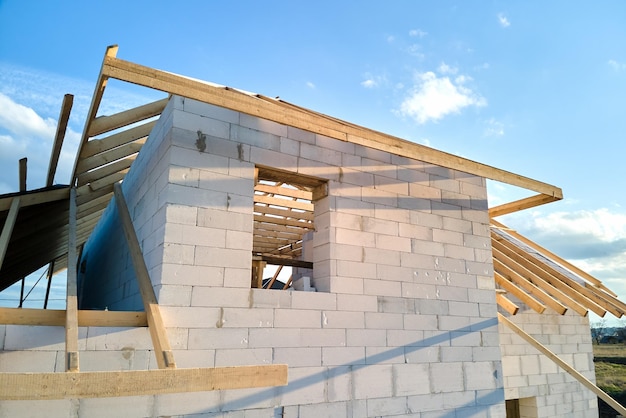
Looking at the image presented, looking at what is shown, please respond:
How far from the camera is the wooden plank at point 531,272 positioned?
7.43 meters

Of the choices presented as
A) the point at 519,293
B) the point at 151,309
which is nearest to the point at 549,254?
the point at 519,293

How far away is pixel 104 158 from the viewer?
19.5 ft

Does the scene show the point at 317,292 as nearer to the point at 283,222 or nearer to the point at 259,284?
the point at 259,284

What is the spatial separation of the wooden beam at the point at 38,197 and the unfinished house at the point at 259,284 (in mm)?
34

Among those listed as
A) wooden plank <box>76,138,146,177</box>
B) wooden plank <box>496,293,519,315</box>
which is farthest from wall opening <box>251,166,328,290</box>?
wooden plank <box>496,293,519,315</box>

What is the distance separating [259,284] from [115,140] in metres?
2.63

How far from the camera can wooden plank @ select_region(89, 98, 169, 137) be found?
15.6 ft

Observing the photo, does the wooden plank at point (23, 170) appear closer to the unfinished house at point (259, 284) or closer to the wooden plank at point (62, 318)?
the unfinished house at point (259, 284)

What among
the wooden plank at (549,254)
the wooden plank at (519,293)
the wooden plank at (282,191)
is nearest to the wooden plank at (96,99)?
the wooden plank at (282,191)

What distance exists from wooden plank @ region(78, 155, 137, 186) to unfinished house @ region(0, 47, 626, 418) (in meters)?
0.04

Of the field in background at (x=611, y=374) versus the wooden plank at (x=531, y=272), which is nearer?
the wooden plank at (x=531, y=272)

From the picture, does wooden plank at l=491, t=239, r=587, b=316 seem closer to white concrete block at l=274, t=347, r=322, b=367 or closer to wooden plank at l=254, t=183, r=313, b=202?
wooden plank at l=254, t=183, r=313, b=202

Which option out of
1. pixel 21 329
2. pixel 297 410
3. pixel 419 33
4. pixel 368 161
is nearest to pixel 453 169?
pixel 368 161

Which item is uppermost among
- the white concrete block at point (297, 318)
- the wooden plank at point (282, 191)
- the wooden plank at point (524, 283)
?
the wooden plank at point (282, 191)
